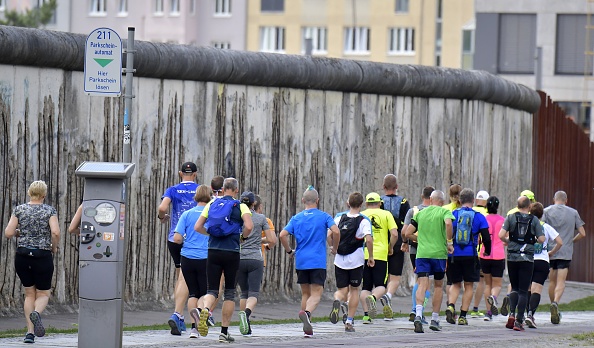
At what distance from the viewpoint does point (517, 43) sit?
61.7 metres

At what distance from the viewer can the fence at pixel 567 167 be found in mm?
27203

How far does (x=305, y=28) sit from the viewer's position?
3415 inches

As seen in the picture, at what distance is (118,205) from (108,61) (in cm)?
195

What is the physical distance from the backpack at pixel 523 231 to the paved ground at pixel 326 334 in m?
1.05

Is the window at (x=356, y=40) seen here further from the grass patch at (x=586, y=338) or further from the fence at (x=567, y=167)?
the grass patch at (x=586, y=338)

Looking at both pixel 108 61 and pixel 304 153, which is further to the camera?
pixel 304 153

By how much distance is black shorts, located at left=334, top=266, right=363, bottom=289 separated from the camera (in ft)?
Answer: 53.4

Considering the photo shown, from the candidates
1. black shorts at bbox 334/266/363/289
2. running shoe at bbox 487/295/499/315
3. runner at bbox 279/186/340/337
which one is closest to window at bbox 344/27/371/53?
running shoe at bbox 487/295/499/315

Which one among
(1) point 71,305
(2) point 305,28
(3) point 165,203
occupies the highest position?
(2) point 305,28

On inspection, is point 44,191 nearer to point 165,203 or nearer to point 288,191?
point 165,203

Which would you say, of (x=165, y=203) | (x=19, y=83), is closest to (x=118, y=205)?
(x=165, y=203)

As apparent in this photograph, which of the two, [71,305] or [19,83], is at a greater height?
[19,83]

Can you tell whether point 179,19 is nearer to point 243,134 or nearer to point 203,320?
point 243,134

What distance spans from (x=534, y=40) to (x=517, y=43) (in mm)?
1514
